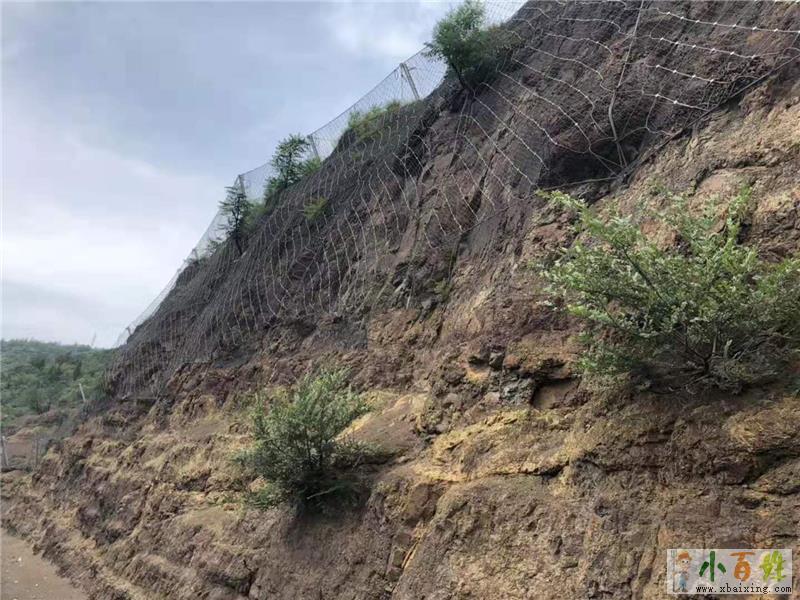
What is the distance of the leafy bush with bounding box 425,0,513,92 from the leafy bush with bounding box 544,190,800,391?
6.58 meters

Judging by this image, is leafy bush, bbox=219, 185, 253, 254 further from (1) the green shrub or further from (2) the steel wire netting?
(1) the green shrub

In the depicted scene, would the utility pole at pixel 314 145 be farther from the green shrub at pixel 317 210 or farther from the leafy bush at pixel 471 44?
the leafy bush at pixel 471 44

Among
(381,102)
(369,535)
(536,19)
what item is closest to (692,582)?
(369,535)

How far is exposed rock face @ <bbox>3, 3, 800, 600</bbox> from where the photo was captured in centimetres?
378

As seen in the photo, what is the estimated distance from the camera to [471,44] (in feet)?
33.2

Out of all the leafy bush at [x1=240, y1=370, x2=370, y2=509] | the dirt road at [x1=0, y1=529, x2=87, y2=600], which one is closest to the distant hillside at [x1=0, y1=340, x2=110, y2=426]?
the dirt road at [x1=0, y1=529, x2=87, y2=600]

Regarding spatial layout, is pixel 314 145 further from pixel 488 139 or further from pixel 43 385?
pixel 43 385

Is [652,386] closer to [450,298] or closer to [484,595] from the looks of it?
[484,595]

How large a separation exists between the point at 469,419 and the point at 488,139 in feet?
16.5

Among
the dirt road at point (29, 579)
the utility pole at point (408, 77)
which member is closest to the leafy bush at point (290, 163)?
the utility pole at point (408, 77)

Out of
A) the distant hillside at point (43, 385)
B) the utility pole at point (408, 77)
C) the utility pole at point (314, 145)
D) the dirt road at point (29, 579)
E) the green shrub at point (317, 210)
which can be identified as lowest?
the dirt road at point (29, 579)

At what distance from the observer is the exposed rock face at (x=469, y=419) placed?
378 centimetres

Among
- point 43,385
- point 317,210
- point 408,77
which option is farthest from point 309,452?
point 43,385

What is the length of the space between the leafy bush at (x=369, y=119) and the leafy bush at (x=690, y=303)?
9.37 m
